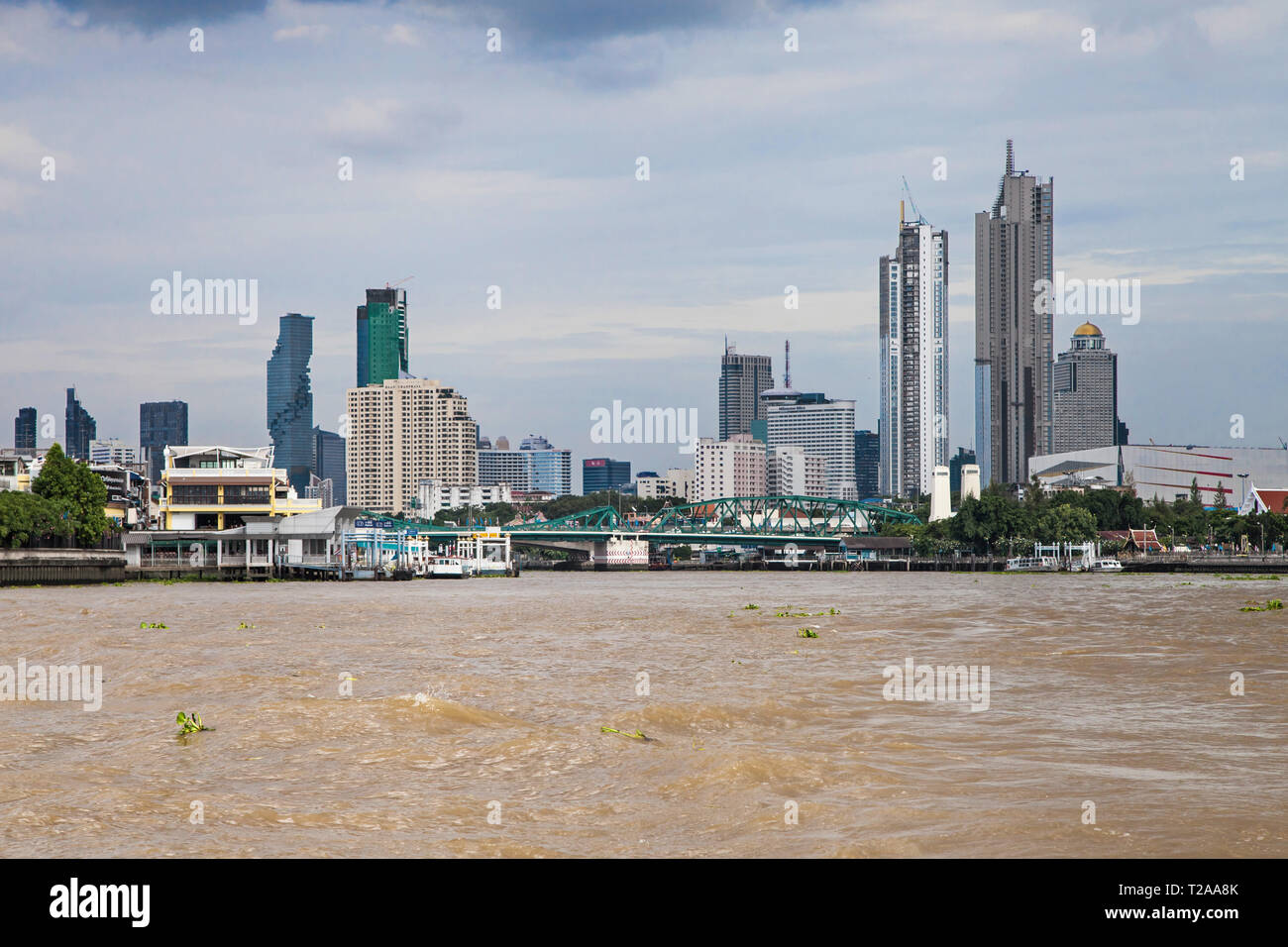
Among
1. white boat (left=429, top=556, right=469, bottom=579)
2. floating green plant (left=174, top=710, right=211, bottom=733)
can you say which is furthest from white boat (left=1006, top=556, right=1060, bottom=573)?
floating green plant (left=174, top=710, right=211, bottom=733)

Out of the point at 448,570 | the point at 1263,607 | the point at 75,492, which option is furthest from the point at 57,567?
the point at 1263,607

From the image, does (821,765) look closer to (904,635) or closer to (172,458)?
(904,635)

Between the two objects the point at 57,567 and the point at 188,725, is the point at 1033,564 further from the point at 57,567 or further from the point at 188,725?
the point at 188,725

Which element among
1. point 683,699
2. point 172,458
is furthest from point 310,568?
point 683,699

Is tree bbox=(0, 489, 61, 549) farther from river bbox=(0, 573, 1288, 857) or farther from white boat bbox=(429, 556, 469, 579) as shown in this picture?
river bbox=(0, 573, 1288, 857)

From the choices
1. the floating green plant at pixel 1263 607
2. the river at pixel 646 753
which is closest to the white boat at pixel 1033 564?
the floating green plant at pixel 1263 607

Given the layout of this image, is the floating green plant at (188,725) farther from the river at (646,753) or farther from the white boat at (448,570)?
the white boat at (448,570)

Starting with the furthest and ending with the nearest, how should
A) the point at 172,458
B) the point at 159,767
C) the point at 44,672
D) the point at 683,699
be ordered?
the point at 172,458
the point at 44,672
the point at 683,699
the point at 159,767
